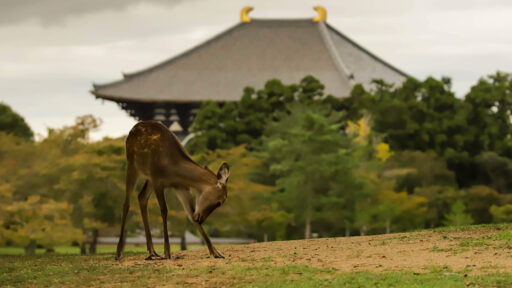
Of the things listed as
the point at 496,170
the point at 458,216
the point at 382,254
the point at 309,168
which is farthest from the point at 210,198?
the point at 496,170

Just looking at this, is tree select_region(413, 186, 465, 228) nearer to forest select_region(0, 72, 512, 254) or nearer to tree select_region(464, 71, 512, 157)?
forest select_region(0, 72, 512, 254)

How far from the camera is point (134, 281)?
32.5ft

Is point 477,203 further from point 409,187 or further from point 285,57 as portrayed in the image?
point 285,57

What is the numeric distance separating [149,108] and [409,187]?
17.9 m

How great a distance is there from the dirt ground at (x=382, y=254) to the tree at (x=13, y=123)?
97.3 ft

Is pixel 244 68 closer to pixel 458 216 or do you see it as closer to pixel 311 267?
pixel 458 216

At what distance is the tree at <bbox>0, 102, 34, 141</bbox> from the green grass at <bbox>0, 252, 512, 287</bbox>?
100.0 ft

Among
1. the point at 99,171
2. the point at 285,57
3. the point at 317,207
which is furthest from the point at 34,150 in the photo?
the point at 285,57

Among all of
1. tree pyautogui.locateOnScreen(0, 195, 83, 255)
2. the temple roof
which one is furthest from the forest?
the temple roof

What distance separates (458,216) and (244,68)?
20.5m

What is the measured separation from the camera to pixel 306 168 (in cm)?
3059

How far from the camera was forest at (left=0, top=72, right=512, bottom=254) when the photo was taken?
86.8ft

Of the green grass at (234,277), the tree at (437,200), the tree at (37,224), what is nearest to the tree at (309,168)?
the tree at (437,200)

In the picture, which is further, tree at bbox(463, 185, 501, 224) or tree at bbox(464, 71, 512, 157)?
tree at bbox(464, 71, 512, 157)
